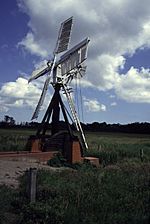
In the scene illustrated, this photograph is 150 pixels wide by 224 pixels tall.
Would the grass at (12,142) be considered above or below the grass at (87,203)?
above

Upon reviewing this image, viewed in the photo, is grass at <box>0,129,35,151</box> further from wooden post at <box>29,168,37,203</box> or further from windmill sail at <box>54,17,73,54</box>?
wooden post at <box>29,168,37,203</box>

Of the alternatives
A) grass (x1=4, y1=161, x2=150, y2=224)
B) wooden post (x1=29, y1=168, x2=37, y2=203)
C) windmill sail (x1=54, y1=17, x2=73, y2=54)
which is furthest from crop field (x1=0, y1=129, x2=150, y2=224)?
windmill sail (x1=54, y1=17, x2=73, y2=54)

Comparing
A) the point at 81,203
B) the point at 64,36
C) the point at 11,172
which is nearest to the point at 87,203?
the point at 81,203

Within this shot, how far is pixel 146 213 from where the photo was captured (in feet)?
25.0

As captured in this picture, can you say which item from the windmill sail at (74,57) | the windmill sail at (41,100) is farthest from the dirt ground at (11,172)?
the windmill sail at (74,57)

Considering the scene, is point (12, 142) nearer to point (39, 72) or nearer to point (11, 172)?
point (39, 72)

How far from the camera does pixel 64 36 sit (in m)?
28.2

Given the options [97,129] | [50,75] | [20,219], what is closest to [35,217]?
[20,219]

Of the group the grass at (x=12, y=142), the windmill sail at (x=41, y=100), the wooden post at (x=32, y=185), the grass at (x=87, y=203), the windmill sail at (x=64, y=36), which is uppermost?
the windmill sail at (x=64, y=36)

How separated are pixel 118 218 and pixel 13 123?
109m

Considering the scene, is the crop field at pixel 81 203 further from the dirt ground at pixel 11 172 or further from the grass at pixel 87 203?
the dirt ground at pixel 11 172

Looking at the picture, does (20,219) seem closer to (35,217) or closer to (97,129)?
(35,217)

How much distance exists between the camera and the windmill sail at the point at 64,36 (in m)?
27.6

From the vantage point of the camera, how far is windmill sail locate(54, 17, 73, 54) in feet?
90.6
